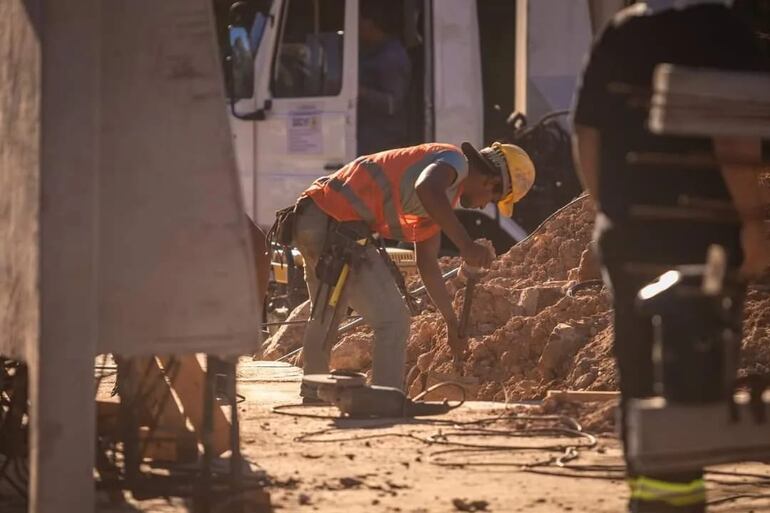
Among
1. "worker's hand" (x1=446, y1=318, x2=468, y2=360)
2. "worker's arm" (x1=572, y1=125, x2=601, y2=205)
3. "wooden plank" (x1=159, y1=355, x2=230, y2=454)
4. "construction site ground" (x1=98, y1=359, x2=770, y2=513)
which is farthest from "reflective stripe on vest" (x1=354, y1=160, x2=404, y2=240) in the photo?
"worker's arm" (x1=572, y1=125, x2=601, y2=205)

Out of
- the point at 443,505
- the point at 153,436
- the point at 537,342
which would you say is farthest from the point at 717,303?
the point at 537,342

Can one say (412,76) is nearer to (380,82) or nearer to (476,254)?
(380,82)

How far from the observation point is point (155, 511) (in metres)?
6.43

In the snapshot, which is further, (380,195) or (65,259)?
(380,195)

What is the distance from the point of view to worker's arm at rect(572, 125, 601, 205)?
5.48 metres

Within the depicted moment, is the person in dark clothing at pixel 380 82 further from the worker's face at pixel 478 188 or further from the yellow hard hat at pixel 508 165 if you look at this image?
the worker's face at pixel 478 188

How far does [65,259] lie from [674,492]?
211cm

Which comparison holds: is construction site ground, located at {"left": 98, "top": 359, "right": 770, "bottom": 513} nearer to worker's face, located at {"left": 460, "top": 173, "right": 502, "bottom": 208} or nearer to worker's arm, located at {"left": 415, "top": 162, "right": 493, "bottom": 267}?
worker's arm, located at {"left": 415, "top": 162, "right": 493, "bottom": 267}

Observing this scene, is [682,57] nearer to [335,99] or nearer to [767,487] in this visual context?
[767,487]

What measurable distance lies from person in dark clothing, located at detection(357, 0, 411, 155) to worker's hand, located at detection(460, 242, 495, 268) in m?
5.70

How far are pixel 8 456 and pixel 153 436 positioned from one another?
1.90 feet

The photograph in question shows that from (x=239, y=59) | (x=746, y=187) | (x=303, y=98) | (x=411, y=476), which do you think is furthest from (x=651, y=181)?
(x=239, y=59)

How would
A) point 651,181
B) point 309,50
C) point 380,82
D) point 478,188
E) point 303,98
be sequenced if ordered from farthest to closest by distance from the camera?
point 309,50 < point 303,98 < point 380,82 < point 478,188 < point 651,181

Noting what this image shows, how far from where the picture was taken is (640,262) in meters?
5.46
